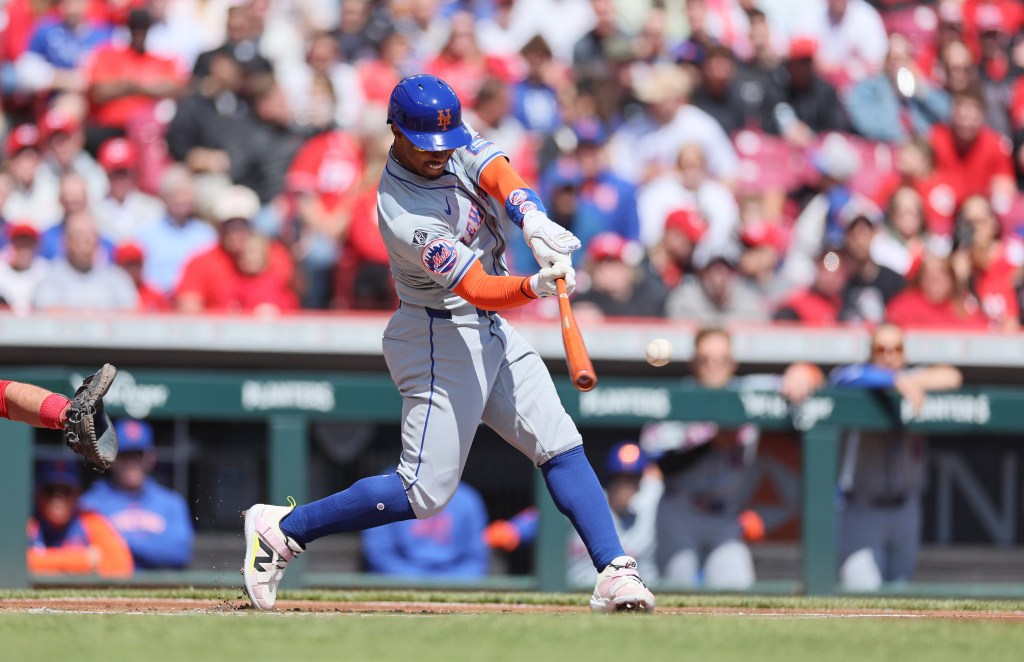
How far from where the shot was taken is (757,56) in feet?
37.8

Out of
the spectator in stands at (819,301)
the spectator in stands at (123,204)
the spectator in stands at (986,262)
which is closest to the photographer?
the spectator in stands at (819,301)

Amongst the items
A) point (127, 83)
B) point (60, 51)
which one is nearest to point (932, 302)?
point (127, 83)

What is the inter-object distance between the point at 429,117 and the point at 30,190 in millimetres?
5462

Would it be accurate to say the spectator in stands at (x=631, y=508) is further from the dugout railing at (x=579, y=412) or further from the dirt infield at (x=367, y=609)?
the dirt infield at (x=367, y=609)

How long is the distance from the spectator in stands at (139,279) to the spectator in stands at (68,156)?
94 centimetres

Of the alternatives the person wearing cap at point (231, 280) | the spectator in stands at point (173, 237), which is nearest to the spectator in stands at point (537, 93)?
the spectator in stands at point (173, 237)

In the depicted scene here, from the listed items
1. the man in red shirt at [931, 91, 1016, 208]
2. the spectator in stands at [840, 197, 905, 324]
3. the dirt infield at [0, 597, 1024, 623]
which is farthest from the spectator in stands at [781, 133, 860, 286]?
the dirt infield at [0, 597, 1024, 623]

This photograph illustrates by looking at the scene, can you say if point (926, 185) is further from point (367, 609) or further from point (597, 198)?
point (367, 609)

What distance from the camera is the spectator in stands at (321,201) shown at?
9.16 m

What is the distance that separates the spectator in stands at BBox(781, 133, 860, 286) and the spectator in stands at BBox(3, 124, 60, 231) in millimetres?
4515

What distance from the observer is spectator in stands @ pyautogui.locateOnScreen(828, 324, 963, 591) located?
295 inches

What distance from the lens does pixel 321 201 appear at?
957 cm

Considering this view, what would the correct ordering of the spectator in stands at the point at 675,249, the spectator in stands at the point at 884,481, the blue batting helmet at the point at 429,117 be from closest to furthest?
the blue batting helmet at the point at 429,117
the spectator in stands at the point at 884,481
the spectator in stands at the point at 675,249

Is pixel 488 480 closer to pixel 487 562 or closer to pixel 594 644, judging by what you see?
pixel 487 562
